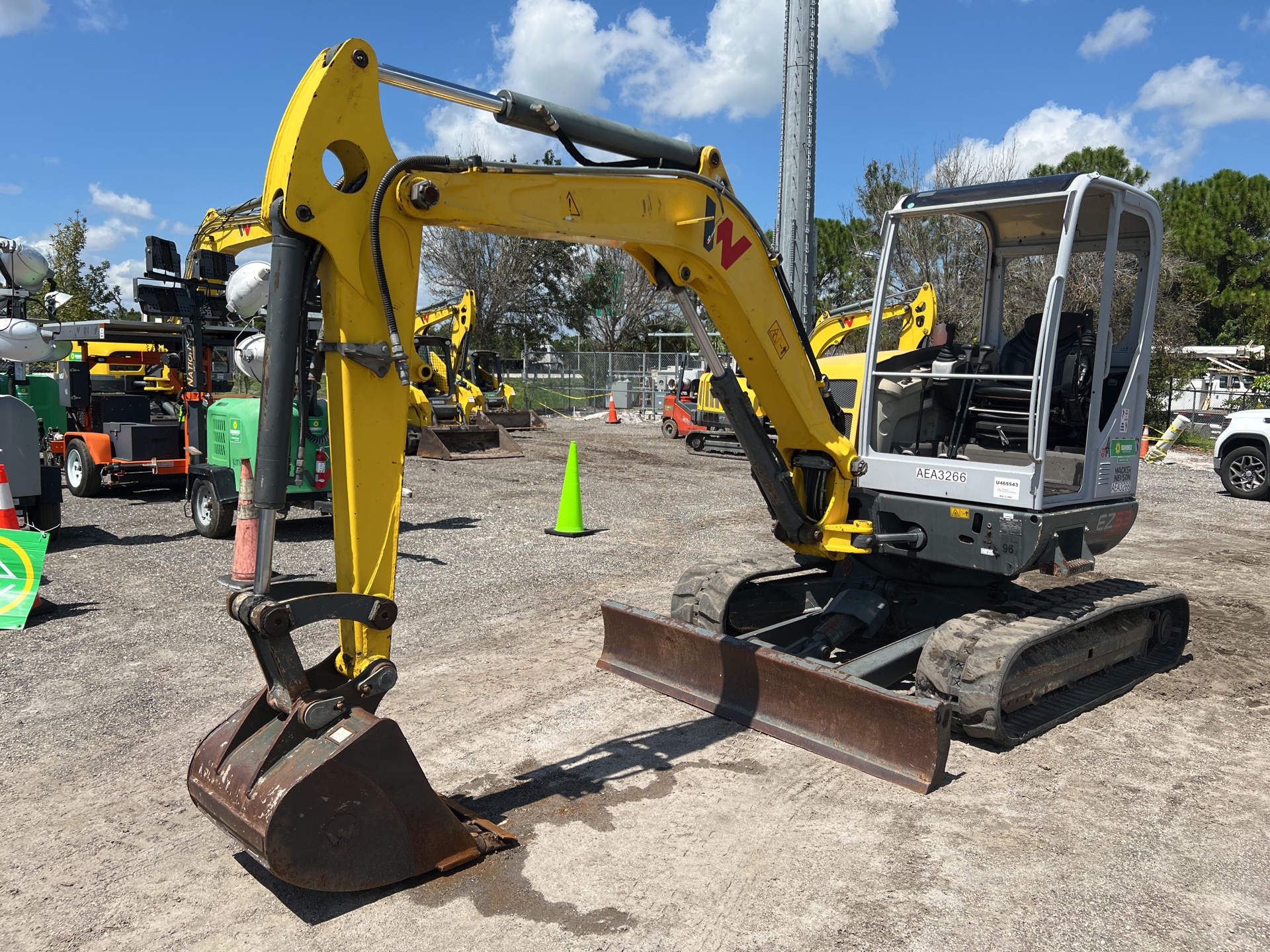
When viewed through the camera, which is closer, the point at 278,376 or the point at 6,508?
the point at 278,376

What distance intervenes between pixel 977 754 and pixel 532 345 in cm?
4657

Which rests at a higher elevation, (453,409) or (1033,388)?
(1033,388)

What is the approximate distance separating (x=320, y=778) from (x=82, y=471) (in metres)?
11.8

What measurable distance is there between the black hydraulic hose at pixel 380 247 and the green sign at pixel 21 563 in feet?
17.6

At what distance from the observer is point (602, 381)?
37.9 metres

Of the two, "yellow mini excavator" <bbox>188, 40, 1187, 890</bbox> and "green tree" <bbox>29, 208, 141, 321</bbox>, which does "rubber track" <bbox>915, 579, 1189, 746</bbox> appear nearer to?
"yellow mini excavator" <bbox>188, 40, 1187, 890</bbox>

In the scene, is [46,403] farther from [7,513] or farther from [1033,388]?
[1033,388]

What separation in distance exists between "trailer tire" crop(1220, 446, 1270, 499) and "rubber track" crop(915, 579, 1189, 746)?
11.2 metres

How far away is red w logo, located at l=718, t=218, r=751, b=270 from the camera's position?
16.6ft

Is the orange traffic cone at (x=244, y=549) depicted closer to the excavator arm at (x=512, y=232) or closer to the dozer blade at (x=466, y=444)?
the excavator arm at (x=512, y=232)

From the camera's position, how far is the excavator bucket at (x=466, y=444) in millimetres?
20234

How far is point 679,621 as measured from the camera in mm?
6320

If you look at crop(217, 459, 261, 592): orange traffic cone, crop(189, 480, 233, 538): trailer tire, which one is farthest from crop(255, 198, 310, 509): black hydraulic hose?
crop(189, 480, 233, 538): trailer tire

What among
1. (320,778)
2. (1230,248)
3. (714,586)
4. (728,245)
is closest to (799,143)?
(714,586)
